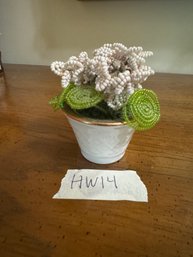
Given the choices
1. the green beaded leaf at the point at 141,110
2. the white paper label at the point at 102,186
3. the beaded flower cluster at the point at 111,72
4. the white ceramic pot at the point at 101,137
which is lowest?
the white paper label at the point at 102,186

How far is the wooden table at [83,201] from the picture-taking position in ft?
1.07

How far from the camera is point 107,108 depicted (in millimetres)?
419

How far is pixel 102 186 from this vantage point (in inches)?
16.6

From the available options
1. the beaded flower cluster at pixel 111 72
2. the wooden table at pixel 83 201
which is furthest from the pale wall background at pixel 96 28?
the beaded flower cluster at pixel 111 72

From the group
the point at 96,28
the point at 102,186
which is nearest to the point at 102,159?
the point at 102,186

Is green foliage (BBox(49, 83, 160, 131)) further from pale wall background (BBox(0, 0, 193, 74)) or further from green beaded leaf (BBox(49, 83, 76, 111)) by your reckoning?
pale wall background (BBox(0, 0, 193, 74))

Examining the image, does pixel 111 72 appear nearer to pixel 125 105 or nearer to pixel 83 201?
pixel 125 105

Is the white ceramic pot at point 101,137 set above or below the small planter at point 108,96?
below

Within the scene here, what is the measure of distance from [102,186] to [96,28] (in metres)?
0.88

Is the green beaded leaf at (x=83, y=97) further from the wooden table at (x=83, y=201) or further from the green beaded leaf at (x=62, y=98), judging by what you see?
the wooden table at (x=83, y=201)

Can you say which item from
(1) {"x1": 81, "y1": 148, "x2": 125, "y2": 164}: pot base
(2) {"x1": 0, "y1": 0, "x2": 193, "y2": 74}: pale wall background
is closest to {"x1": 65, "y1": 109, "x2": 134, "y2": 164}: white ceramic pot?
(1) {"x1": 81, "y1": 148, "x2": 125, "y2": 164}: pot base

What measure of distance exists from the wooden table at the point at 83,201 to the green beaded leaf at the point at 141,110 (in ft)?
0.38

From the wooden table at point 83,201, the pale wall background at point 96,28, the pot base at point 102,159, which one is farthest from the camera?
the pale wall background at point 96,28

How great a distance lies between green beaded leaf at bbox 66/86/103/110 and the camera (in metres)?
0.39
